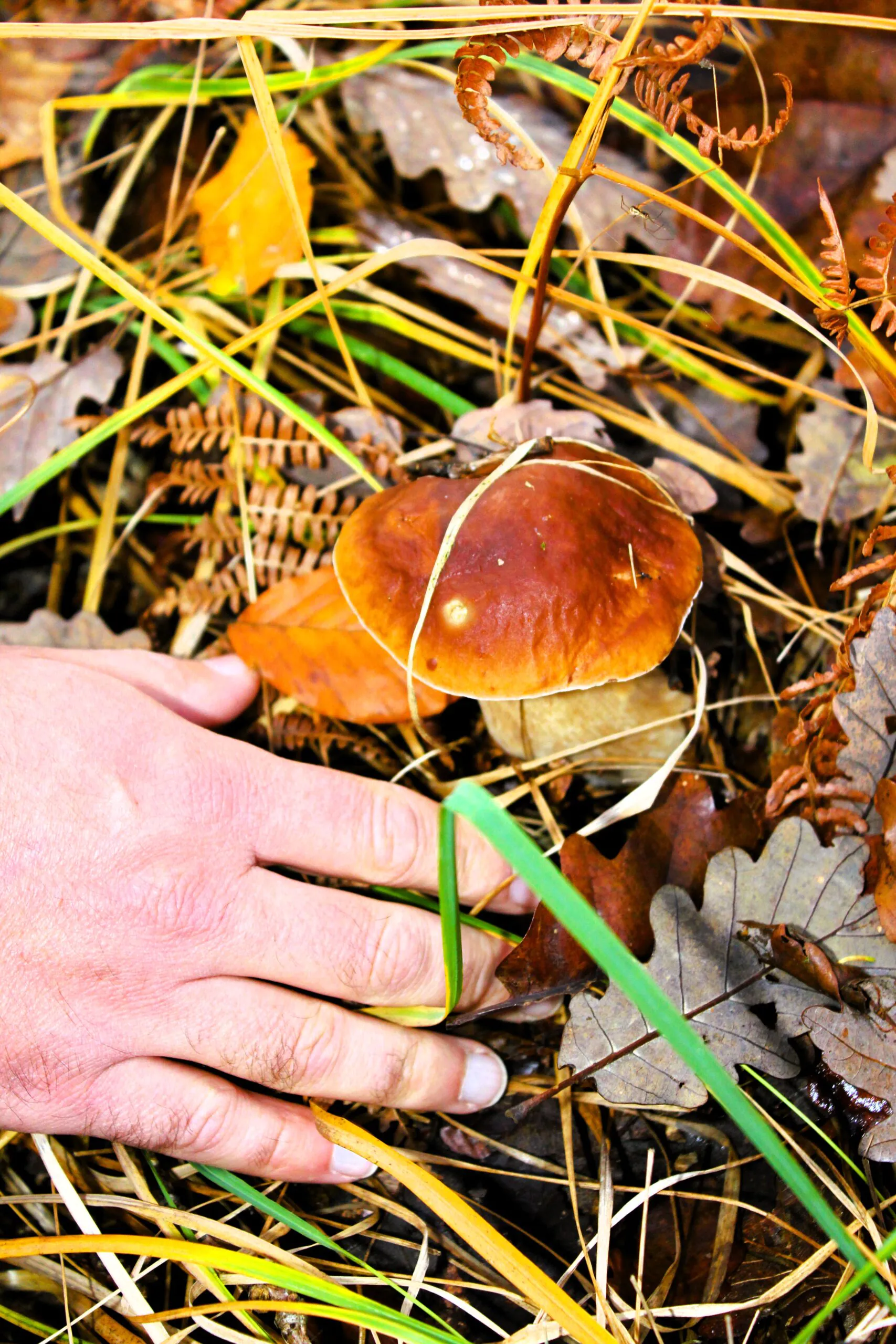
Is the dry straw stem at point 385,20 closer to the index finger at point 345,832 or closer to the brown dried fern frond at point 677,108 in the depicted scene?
the brown dried fern frond at point 677,108

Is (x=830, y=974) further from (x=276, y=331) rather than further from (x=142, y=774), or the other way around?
(x=276, y=331)

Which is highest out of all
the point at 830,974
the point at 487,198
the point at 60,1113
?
the point at 487,198

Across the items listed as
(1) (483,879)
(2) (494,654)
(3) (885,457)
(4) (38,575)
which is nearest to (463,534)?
(2) (494,654)

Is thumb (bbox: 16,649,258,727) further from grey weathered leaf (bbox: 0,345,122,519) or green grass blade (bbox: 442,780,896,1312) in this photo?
green grass blade (bbox: 442,780,896,1312)

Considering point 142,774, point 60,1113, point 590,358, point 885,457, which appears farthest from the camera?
point 590,358

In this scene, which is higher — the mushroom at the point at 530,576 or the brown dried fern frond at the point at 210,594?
the mushroom at the point at 530,576

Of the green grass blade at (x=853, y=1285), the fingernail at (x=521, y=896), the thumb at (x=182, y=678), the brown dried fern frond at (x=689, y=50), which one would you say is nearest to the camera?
the green grass blade at (x=853, y=1285)

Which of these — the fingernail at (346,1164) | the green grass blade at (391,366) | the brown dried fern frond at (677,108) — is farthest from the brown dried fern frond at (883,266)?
the fingernail at (346,1164)
